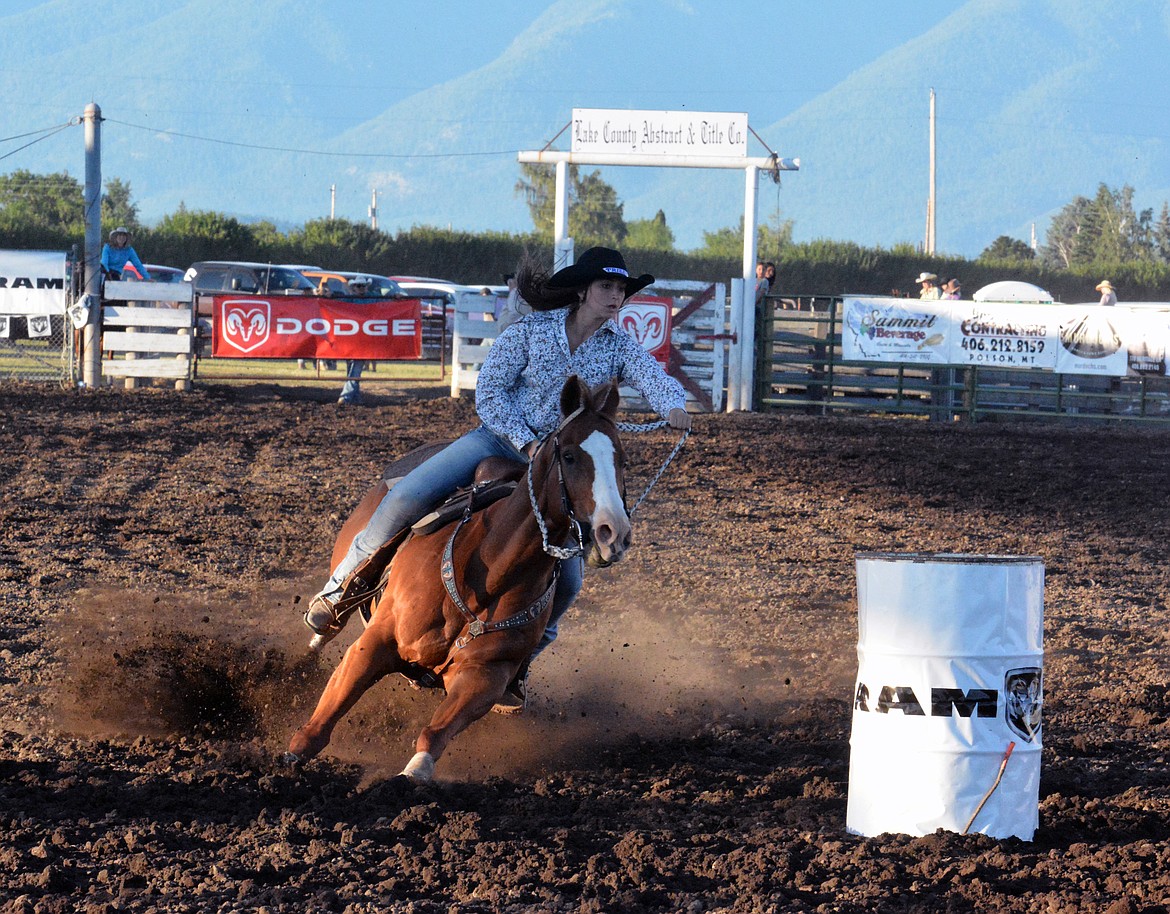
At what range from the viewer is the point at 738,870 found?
151 inches

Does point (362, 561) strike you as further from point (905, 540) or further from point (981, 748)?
point (905, 540)

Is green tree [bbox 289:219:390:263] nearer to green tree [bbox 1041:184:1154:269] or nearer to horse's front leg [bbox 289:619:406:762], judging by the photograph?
horse's front leg [bbox 289:619:406:762]

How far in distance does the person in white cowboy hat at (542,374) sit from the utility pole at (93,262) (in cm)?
1395

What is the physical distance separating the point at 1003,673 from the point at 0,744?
3.51 meters

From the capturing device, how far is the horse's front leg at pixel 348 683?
4938 millimetres

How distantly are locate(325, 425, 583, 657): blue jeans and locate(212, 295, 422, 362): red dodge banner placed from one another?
13.9m

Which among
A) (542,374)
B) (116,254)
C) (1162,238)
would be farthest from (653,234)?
(542,374)

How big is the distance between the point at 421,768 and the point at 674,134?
16.3 meters

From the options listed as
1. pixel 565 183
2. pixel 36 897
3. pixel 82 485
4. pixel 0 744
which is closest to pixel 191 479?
pixel 82 485

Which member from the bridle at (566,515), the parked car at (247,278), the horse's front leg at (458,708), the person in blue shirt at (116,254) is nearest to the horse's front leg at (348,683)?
the horse's front leg at (458,708)

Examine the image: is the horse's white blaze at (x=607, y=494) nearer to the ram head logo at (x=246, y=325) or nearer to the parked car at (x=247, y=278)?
the ram head logo at (x=246, y=325)

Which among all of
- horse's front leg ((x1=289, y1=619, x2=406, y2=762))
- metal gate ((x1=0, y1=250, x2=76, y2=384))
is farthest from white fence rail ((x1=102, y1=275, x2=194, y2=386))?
horse's front leg ((x1=289, y1=619, x2=406, y2=762))

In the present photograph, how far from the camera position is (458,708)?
476 centimetres

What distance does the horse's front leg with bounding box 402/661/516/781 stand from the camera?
4672 millimetres
